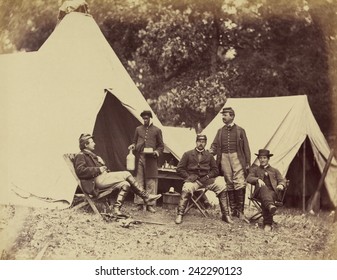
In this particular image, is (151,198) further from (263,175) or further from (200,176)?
(263,175)

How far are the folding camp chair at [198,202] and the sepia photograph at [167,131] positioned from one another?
16 millimetres

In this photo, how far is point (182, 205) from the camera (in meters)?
8.23

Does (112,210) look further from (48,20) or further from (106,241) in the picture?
(48,20)

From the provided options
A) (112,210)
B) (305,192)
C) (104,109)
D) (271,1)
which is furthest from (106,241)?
(271,1)

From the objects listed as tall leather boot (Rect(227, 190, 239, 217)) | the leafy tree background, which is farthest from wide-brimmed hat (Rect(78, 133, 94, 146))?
tall leather boot (Rect(227, 190, 239, 217))

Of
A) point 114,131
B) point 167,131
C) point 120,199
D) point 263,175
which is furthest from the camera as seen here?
point 167,131

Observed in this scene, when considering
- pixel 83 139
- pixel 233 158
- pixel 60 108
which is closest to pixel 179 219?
pixel 233 158

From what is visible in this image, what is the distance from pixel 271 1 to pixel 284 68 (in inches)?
37.5

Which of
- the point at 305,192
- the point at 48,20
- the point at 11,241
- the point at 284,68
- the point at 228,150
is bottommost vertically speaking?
the point at 11,241

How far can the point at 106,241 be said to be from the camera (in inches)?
317

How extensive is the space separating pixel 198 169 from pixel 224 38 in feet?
6.22

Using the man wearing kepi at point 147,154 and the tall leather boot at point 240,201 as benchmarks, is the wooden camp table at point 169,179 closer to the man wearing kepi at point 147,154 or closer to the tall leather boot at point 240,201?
the man wearing kepi at point 147,154

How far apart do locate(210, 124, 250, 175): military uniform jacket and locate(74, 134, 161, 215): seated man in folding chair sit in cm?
103

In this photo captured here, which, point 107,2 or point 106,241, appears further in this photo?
point 107,2
